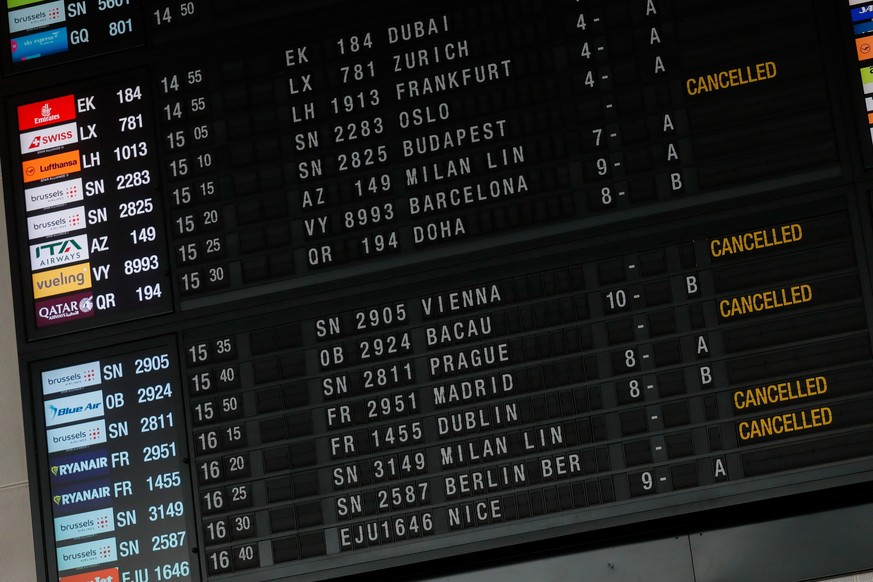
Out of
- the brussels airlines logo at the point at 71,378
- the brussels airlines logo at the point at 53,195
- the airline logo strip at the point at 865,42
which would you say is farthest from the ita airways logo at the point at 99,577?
the airline logo strip at the point at 865,42

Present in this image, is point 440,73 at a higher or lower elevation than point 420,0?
lower

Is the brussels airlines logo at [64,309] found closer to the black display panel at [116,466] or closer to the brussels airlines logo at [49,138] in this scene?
the black display panel at [116,466]

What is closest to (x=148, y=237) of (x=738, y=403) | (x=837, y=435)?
(x=738, y=403)

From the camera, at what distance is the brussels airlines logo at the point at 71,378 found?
3.82 meters

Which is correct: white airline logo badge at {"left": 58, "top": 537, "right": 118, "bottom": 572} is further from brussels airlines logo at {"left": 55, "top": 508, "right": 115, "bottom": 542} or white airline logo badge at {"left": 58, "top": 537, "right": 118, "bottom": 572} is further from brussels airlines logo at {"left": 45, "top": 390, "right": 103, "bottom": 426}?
brussels airlines logo at {"left": 45, "top": 390, "right": 103, "bottom": 426}

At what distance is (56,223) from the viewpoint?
3.89 meters

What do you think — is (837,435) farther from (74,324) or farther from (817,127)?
(74,324)

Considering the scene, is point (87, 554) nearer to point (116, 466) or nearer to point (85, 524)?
point (85, 524)

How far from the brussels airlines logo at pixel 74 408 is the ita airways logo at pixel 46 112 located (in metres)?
1.04

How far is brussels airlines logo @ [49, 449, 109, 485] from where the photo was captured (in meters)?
3.76

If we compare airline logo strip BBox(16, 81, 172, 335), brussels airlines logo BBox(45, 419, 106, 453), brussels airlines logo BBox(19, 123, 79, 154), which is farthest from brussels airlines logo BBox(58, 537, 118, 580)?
brussels airlines logo BBox(19, 123, 79, 154)

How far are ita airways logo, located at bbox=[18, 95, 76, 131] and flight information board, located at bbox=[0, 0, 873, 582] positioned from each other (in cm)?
2

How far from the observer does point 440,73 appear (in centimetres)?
366

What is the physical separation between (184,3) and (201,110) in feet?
1.41
